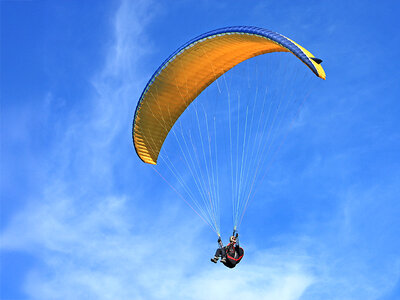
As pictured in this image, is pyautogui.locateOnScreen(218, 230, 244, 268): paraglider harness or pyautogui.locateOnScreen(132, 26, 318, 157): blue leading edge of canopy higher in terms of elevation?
pyautogui.locateOnScreen(132, 26, 318, 157): blue leading edge of canopy

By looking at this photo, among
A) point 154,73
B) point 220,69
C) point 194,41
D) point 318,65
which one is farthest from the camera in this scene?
point 220,69

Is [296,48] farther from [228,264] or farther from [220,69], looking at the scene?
[228,264]

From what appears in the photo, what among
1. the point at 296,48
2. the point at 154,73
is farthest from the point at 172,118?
the point at 296,48

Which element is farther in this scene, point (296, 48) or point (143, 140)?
point (143, 140)

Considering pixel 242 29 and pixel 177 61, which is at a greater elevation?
pixel 177 61

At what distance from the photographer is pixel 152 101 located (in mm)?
18750

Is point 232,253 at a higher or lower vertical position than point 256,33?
lower

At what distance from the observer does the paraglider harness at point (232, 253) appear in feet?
52.5

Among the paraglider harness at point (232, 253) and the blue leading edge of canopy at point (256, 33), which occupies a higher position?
the blue leading edge of canopy at point (256, 33)

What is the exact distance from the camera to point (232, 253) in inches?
634

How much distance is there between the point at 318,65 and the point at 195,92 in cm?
659

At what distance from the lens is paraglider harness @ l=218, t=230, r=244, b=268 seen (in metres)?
16.0

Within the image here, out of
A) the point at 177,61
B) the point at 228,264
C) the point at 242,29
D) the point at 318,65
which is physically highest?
the point at 177,61

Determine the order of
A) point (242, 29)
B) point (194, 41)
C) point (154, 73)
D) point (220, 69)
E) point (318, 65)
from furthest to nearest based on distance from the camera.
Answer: point (220, 69) → point (154, 73) → point (194, 41) → point (242, 29) → point (318, 65)
